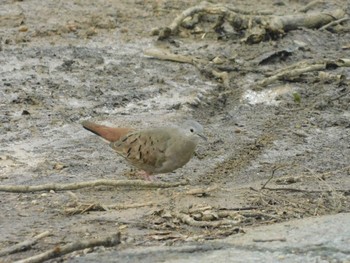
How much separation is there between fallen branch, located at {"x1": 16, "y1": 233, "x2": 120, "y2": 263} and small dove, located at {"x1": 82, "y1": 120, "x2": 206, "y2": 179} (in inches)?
70.8

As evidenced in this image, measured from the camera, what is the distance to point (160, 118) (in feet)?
31.5

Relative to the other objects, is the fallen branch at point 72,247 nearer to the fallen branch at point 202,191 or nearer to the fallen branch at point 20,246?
the fallen branch at point 20,246

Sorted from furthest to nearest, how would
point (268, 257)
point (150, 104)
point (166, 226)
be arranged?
1. point (150, 104)
2. point (166, 226)
3. point (268, 257)

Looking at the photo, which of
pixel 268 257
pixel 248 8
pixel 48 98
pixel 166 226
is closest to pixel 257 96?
pixel 48 98

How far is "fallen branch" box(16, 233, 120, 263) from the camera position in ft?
18.5

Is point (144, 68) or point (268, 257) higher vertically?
point (268, 257)

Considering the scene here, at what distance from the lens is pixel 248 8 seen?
13.3m

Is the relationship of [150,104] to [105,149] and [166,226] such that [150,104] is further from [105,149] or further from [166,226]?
[166,226]

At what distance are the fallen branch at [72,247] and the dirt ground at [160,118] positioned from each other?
0.20ft

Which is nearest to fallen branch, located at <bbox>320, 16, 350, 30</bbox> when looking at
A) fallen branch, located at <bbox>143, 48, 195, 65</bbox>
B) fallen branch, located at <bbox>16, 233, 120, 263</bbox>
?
fallen branch, located at <bbox>143, 48, 195, 65</bbox>

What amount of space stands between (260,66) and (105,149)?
3.14 m

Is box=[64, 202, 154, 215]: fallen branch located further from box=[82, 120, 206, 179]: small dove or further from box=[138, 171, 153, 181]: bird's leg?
box=[138, 171, 153, 181]: bird's leg

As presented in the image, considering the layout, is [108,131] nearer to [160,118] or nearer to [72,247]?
[160,118]

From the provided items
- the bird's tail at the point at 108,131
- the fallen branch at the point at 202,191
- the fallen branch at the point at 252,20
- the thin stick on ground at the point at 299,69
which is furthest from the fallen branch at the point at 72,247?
the fallen branch at the point at 252,20
